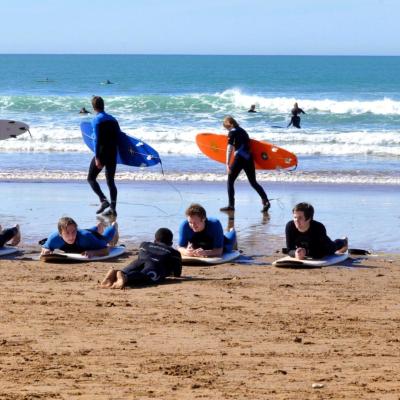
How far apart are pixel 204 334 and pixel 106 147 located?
7326mm

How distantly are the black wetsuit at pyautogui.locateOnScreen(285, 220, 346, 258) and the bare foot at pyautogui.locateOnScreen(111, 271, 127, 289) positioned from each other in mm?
2038

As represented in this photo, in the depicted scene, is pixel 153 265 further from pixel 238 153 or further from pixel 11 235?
pixel 238 153

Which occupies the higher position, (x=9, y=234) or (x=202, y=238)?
(x=202, y=238)

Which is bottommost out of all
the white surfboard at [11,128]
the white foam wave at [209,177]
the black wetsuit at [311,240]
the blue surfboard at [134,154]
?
the white foam wave at [209,177]

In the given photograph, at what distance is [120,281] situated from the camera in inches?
362

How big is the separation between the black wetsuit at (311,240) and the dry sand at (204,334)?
26 cm

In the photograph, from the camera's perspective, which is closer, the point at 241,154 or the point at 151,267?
the point at 151,267

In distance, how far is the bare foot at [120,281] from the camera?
9.19m

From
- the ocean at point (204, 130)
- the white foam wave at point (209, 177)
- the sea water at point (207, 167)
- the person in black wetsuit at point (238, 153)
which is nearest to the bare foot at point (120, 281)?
the sea water at point (207, 167)

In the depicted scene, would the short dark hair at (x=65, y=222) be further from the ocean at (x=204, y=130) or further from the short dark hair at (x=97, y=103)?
the ocean at (x=204, y=130)

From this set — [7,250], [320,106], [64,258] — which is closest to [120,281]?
[64,258]

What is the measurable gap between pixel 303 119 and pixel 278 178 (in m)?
19.8

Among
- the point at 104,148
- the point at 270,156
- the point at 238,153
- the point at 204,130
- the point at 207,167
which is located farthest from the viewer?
the point at 204,130

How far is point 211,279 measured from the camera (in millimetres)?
9773
